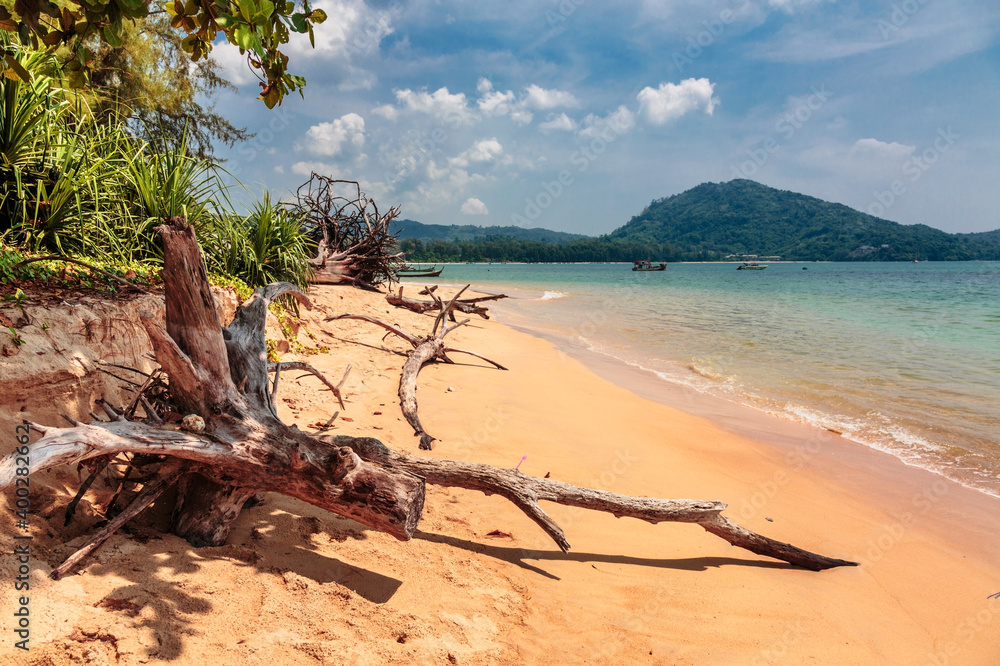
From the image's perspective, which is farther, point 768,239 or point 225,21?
point 768,239

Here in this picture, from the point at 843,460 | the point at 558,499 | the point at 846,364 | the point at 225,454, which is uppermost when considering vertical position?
the point at 225,454

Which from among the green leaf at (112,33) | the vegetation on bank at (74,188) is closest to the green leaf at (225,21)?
the green leaf at (112,33)

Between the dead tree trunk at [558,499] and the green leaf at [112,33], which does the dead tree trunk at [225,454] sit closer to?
the dead tree trunk at [558,499]

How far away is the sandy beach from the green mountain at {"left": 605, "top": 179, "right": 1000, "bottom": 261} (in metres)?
117

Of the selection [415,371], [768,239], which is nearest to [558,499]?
[415,371]

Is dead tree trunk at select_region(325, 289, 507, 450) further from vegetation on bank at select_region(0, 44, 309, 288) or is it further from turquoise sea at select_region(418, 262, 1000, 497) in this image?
turquoise sea at select_region(418, 262, 1000, 497)

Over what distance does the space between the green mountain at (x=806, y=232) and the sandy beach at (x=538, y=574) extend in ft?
383

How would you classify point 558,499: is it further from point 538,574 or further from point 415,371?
point 415,371

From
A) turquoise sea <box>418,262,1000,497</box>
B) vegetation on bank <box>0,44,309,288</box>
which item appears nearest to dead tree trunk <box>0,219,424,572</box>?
vegetation on bank <box>0,44,309,288</box>

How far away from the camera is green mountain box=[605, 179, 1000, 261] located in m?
102

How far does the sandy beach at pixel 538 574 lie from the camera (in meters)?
1.93

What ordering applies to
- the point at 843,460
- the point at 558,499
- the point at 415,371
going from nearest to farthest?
the point at 558,499 → the point at 843,460 → the point at 415,371

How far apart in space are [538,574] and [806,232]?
124 metres

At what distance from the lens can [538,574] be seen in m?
2.89
